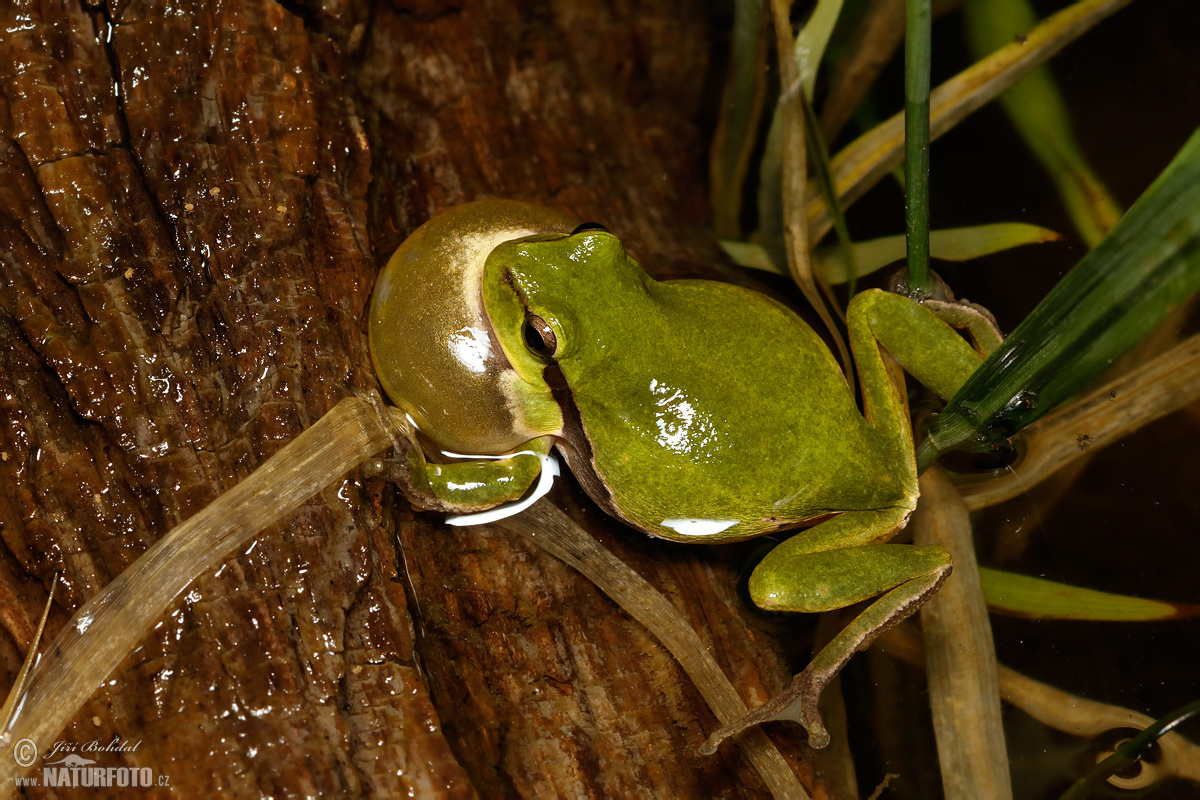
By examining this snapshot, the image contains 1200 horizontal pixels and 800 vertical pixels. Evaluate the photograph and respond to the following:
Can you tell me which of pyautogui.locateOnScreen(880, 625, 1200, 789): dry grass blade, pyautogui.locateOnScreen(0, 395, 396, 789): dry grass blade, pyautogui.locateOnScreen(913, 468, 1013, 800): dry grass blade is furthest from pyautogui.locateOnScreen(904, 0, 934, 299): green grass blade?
pyautogui.locateOnScreen(0, 395, 396, 789): dry grass blade

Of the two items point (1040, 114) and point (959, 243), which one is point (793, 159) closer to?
point (959, 243)

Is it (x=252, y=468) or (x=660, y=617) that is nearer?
(x=252, y=468)

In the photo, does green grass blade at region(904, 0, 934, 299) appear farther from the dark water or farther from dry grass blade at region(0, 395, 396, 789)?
dry grass blade at region(0, 395, 396, 789)

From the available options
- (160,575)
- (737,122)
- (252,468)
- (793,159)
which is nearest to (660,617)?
(252,468)

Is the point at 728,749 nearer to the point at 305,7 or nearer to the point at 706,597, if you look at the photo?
the point at 706,597

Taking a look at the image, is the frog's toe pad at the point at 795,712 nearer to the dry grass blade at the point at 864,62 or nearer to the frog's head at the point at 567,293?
the frog's head at the point at 567,293

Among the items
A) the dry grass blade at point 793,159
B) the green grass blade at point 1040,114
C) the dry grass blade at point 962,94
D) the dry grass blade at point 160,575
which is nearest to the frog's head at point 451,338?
the dry grass blade at point 160,575

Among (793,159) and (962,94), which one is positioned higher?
(962,94)

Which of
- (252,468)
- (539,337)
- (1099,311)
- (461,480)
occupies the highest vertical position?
(1099,311)
